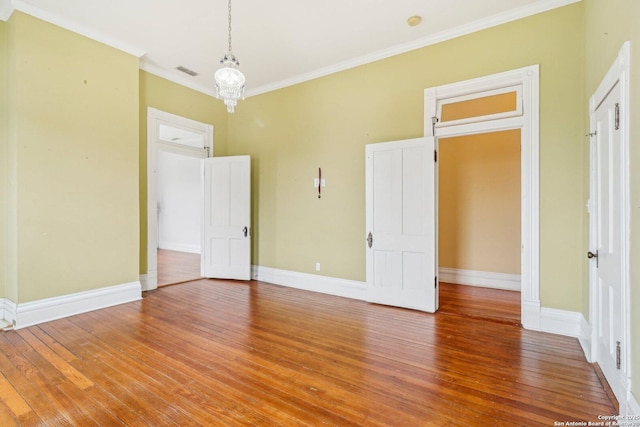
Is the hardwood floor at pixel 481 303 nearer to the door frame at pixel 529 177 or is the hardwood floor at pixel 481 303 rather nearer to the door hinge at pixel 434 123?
the door frame at pixel 529 177

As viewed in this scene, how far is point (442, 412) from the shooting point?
1.96 metres

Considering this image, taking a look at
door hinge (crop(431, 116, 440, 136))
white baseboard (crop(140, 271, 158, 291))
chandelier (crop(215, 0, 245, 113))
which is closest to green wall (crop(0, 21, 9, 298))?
white baseboard (crop(140, 271, 158, 291))

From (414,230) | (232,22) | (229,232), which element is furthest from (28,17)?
(414,230)

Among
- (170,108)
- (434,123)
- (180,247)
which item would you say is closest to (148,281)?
(170,108)

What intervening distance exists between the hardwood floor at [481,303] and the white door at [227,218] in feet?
10.9

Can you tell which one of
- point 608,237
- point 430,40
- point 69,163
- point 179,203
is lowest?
point 608,237

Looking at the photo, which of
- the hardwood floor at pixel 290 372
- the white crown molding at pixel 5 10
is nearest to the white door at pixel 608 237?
the hardwood floor at pixel 290 372

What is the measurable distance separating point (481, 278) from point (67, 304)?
6015 millimetres

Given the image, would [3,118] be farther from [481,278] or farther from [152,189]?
[481,278]

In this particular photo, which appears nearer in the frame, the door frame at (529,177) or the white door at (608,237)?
the white door at (608,237)

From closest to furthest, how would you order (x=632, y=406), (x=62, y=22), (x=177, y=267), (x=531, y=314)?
(x=632, y=406), (x=531, y=314), (x=62, y=22), (x=177, y=267)

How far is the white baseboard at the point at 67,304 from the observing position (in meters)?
3.37

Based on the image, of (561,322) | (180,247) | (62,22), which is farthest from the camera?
(180,247)

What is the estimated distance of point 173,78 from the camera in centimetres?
506
